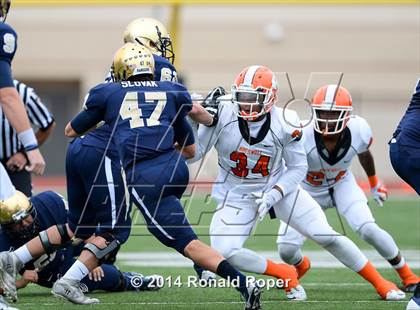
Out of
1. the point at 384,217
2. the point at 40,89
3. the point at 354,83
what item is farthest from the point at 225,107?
the point at 40,89

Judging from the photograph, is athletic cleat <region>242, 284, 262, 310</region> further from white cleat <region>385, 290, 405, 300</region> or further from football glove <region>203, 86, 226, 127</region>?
football glove <region>203, 86, 226, 127</region>

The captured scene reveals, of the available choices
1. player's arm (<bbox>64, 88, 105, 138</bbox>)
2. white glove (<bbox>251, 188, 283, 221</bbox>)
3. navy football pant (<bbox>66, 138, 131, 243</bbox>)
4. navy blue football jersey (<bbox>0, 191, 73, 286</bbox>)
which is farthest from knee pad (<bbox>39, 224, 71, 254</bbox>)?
white glove (<bbox>251, 188, 283, 221</bbox>)

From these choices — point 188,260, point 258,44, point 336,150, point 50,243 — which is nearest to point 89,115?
point 50,243

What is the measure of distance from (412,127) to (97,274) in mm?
2109

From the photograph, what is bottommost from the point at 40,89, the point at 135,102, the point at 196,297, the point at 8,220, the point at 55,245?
the point at 40,89

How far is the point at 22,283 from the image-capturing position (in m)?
5.83

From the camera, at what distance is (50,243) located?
218 inches

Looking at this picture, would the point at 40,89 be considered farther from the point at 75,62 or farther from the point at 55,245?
the point at 55,245

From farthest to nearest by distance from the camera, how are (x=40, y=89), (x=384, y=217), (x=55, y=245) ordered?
1. (x=40, y=89)
2. (x=384, y=217)
3. (x=55, y=245)

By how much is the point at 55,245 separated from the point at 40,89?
1869cm

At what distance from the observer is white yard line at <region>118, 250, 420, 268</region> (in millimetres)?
7785

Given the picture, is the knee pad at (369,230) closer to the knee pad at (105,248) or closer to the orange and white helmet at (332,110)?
the orange and white helmet at (332,110)

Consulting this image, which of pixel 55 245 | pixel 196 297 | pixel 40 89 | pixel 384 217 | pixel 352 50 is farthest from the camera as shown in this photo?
pixel 40 89

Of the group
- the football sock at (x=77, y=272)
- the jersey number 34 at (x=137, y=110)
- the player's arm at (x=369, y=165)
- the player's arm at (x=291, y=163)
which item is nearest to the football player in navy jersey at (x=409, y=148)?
the player's arm at (x=291, y=163)
